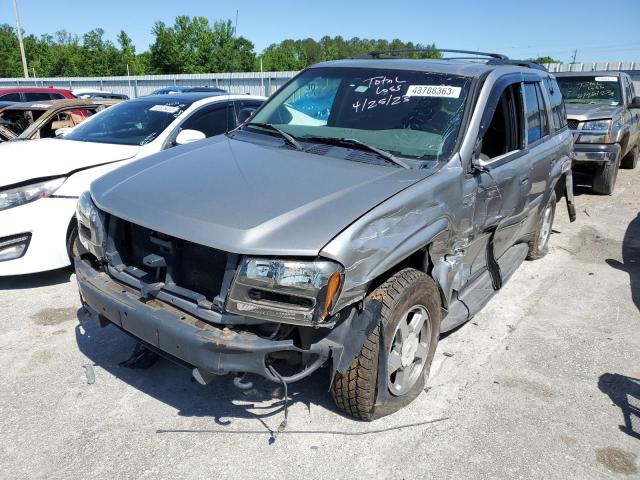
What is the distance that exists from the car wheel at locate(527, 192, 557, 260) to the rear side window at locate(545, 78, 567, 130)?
73 centimetres

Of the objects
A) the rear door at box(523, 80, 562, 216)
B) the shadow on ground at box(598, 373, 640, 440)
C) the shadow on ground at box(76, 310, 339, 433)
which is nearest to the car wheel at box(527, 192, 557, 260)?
the rear door at box(523, 80, 562, 216)

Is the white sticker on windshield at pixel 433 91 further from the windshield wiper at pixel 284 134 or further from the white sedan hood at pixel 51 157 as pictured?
the white sedan hood at pixel 51 157

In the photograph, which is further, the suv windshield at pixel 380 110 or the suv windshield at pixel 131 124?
the suv windshield at pixel 131 124

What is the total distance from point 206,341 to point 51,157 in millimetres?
3333

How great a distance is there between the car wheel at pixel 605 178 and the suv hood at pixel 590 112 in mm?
786

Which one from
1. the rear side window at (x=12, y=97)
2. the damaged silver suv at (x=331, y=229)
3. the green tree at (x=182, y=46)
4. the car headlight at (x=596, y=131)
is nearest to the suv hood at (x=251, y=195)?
the damaged silver suv at (x=331, y=229)

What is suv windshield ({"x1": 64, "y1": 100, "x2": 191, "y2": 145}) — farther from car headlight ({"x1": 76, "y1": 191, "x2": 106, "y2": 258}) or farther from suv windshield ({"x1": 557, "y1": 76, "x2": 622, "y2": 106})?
suv windshield ({"x1": 557, "y1": 76, "x2": 622, "y2": 106})

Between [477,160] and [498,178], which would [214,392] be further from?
[498,178]

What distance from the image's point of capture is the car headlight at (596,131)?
8523 mm

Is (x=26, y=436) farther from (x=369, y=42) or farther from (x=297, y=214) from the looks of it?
(x=369, y=42)

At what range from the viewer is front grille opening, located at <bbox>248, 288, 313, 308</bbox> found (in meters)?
2.36

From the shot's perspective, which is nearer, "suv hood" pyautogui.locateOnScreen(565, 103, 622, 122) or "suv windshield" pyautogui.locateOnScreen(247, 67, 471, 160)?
"suv windshield" pyautogui.locateOnScreen(247, 67, 471, 160)

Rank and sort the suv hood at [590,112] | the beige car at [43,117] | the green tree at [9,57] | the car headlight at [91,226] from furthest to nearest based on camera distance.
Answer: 1. the green tree at [9,57]
2. the suv hood at [590,112]
3. the beige car at [43,117]
4. the car headlight at [91,226]

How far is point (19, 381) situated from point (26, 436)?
1.98 feet
